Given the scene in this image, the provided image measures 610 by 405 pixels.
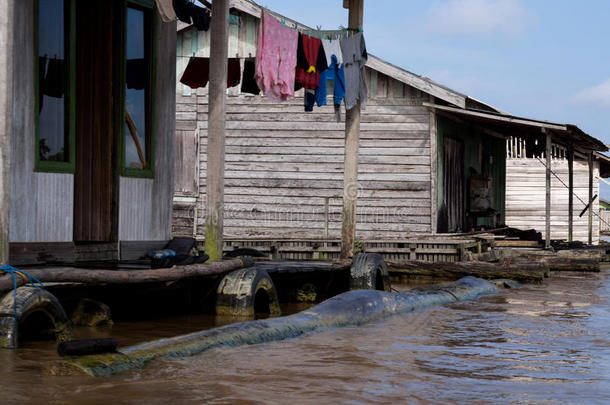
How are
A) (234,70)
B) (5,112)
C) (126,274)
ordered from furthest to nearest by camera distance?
(234,70), (126,274), (5,112)

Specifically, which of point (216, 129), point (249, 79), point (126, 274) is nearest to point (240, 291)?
point (126, 274)

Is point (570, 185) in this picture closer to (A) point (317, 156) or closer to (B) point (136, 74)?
(A) point (317, 156)

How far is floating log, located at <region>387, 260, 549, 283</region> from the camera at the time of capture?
575 inches

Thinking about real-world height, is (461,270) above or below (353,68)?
below

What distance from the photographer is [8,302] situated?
252 inches

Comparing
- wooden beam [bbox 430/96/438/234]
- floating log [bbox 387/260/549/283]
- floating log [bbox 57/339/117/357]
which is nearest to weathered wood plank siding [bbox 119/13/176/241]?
floating log [bbox 57/339/117/357]

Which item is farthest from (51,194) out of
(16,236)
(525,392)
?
(525,392)

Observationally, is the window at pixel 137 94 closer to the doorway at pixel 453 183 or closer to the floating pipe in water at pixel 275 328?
the floating pipe in water at pixel 275 328

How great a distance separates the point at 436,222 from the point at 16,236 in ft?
40.7

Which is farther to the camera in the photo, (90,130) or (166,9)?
(90,130)

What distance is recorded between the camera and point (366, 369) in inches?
241

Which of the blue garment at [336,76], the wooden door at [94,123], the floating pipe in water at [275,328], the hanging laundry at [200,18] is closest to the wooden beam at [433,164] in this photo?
the blue garment at [336,76]

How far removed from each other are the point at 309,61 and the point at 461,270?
15.3 feet

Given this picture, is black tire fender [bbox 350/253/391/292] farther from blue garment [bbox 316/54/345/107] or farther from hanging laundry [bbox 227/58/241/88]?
hanging laundry [bbox 227/58/241/88]
